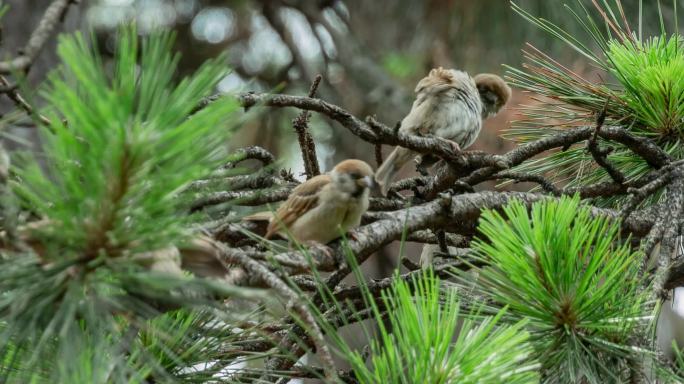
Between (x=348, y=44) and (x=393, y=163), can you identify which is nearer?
(x=393, y=163)

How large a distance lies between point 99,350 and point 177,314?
68cm

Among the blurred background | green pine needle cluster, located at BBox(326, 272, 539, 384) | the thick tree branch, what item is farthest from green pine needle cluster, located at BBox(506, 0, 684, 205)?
the blurred background

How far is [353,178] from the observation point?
2684 millimetres

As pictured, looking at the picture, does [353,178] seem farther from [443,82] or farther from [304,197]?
[443,82]

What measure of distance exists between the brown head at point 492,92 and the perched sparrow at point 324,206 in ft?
6.22

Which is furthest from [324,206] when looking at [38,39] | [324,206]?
[38,39]

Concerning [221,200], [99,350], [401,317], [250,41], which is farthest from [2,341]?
[250,41]

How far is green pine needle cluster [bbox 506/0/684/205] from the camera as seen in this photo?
8.45 feet

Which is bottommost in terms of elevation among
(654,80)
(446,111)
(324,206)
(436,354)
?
(436,354)

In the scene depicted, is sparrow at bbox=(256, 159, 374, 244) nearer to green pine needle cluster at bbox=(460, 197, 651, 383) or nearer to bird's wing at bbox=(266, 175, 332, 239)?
bird's wing at bbox=(266, 175, 332, 239)

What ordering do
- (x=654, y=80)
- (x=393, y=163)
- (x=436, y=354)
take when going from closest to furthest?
(x=436, y=354) → (x=654, y=80) → (x=393, y=163)

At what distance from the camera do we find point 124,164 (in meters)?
1.23

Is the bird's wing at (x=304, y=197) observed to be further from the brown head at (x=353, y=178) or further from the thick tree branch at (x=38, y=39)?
the thick tree branch at (x=38, y=39)

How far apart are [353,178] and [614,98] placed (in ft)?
2.79
